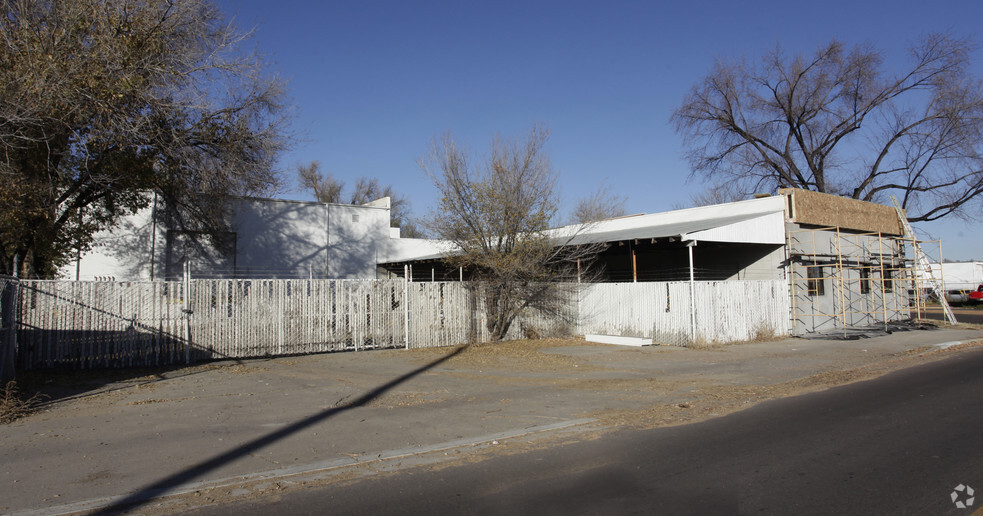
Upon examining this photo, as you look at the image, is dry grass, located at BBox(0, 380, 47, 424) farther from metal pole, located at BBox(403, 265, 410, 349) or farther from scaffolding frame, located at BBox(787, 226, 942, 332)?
scaffolding frame, located at BBox(787, 226, 942, 332)

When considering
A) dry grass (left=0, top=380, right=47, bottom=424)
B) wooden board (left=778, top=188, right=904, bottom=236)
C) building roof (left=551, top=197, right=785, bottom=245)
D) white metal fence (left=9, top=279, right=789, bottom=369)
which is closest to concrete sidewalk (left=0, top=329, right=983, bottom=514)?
dry grass (left=0, top=380, right=47, bottom=424)

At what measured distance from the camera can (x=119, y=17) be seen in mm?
13891

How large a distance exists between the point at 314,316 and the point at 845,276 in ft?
67.2

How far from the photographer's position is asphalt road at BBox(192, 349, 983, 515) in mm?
5254

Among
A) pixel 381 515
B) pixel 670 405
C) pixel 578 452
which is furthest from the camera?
pixel 670 405

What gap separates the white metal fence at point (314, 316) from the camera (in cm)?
1325

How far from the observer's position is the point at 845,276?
81.1ft

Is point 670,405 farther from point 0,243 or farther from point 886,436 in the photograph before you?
point 0,243

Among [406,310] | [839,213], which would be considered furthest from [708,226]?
[406,310]

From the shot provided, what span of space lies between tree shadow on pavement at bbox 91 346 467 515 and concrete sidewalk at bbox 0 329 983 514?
0.02 metres

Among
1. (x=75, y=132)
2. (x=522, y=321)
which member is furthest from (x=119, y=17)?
(x=522, y=321)

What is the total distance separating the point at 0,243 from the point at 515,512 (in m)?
15.9

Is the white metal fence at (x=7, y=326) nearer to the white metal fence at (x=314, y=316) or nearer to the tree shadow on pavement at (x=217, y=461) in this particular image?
the white metal fence at (x=314, y=316)

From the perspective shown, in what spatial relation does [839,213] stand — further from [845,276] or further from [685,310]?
[685,310]
